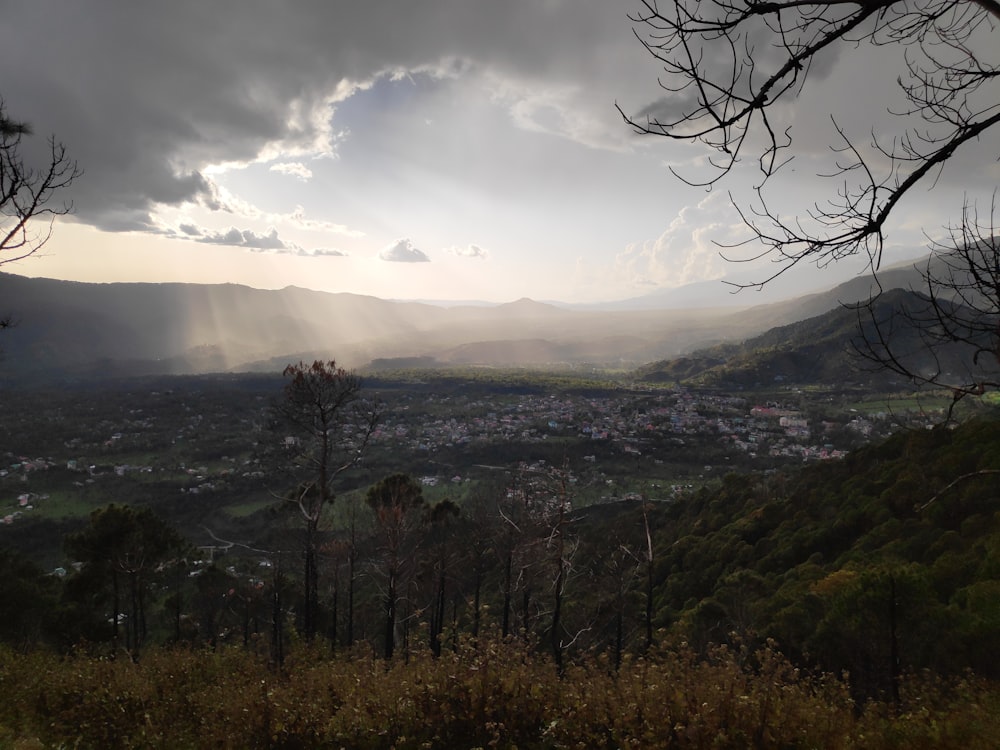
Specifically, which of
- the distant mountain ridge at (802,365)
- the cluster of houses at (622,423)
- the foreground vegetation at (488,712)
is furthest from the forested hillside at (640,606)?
the distant mountain ridge at (802,365)

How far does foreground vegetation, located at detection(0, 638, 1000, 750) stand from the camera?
4.57 m

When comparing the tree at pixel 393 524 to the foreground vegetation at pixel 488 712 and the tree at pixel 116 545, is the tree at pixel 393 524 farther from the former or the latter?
the tree at pixel 116 545

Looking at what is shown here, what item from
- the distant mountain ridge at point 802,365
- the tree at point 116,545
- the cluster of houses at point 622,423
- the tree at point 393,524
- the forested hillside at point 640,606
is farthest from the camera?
the distant mountain ridge at point 802,365

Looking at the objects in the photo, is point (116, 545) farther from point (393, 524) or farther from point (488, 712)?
point (488, 712)

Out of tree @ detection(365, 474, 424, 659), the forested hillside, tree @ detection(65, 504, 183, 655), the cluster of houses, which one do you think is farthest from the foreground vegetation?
the cluster of houses

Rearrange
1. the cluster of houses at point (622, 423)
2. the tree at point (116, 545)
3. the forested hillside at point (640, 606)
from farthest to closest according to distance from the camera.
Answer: the cluster of houses at point (622, 423)
the tree at point (116, 545)
the forested hillside at point (640, 606)

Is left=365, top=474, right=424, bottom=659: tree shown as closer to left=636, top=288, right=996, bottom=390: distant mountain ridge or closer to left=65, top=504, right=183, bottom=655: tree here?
left=65, top=504, right=183, bottom=655: tree

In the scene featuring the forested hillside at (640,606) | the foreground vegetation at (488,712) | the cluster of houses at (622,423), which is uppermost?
→ the foreground vegetation at (488,712)

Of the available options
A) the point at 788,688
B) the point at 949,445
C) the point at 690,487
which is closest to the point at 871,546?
the point at 949,445

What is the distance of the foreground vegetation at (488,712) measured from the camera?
457cm

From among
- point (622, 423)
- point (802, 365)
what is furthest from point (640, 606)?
point (802, 365)

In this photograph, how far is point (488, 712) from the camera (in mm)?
5098

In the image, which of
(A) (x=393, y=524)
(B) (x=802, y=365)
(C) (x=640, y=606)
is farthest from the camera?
(B) (x=802, y=365)

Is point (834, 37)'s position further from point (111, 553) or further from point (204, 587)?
point (204, 587)
